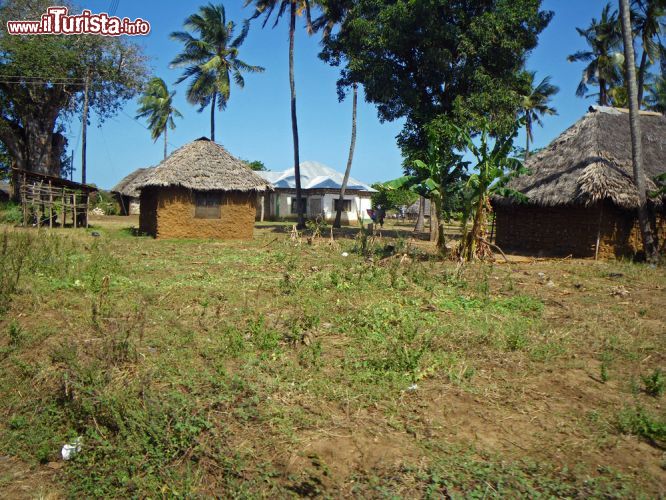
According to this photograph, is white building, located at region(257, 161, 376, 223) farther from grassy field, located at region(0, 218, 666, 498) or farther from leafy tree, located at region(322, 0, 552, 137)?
grassy field, located at region(0, 218, 666, 498)

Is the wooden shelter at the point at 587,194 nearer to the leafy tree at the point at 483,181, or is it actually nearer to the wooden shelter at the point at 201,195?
the leafy tree at the point at 483,181

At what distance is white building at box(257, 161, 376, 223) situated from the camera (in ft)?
116

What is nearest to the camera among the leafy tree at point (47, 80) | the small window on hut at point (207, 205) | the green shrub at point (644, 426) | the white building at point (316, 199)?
the green shrub at point (644, 426)

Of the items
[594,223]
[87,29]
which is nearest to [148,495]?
[594,223]

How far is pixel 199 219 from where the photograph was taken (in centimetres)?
1861

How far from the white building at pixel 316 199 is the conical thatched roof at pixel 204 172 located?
15.1 meters

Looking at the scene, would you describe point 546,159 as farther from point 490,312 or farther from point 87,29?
point 87,29

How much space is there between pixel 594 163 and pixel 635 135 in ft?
4.73

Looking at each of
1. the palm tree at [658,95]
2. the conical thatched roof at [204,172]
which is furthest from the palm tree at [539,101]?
the conical thatched roof at [204,172]

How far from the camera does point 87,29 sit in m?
24.2

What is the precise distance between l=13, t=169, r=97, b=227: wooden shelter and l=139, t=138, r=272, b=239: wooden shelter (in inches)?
145

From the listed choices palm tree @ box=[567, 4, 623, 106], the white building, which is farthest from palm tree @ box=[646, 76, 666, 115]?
the white building

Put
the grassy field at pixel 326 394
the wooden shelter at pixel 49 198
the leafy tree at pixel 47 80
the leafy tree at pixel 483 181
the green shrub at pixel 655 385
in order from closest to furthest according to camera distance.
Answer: the grassy field at pixel 326 394 → the green shrub at pixel 655 385 → the leafy tree at pixel 483 181 → the wooden shelter at pixel 49 198 → the leafy tree at pixel 47 80

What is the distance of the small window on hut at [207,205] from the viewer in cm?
1862
